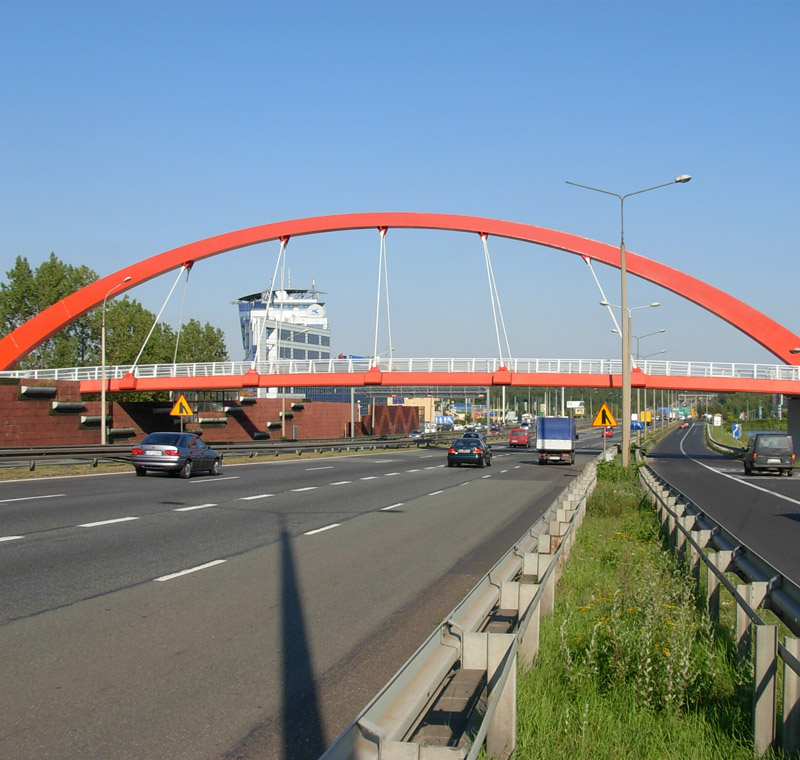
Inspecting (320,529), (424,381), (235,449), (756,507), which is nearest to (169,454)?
(320,529)

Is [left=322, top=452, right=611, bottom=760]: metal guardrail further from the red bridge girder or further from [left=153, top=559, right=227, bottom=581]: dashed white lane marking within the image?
the red bridge girder

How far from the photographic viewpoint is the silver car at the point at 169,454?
29.8 m

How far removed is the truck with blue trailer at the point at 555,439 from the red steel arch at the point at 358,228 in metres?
14.4

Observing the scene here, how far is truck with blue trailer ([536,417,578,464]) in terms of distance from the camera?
50844 mm

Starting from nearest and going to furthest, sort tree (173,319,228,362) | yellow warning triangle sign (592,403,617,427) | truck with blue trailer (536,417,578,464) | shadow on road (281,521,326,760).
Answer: shadow on road (281,521,326,760)
yellow warning triangle sign (592,403,617,427)
truck with blue trailer (536,417,578,464)
tree (173,319,228,362)

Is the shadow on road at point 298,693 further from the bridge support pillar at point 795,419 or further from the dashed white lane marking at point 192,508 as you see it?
the bridge support pillar at point 795,419

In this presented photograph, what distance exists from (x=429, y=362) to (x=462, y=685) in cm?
5303

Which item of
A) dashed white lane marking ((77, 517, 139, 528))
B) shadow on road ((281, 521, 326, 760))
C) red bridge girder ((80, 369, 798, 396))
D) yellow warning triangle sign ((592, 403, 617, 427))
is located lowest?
dashed white lane marking ((77, 517, 139, 528))

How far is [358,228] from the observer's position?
216ft

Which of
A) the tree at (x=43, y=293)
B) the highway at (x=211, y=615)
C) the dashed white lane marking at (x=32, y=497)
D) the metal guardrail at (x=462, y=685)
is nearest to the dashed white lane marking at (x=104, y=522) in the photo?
the highway at (x=211, y=615)

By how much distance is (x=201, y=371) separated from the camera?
60.2 metres

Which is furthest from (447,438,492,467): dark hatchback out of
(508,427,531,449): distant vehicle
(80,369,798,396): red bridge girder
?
(508,427,531,449): distant vehicle

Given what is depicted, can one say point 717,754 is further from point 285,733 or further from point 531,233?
point 531,233

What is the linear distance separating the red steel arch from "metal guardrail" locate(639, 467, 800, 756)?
50.6 m
